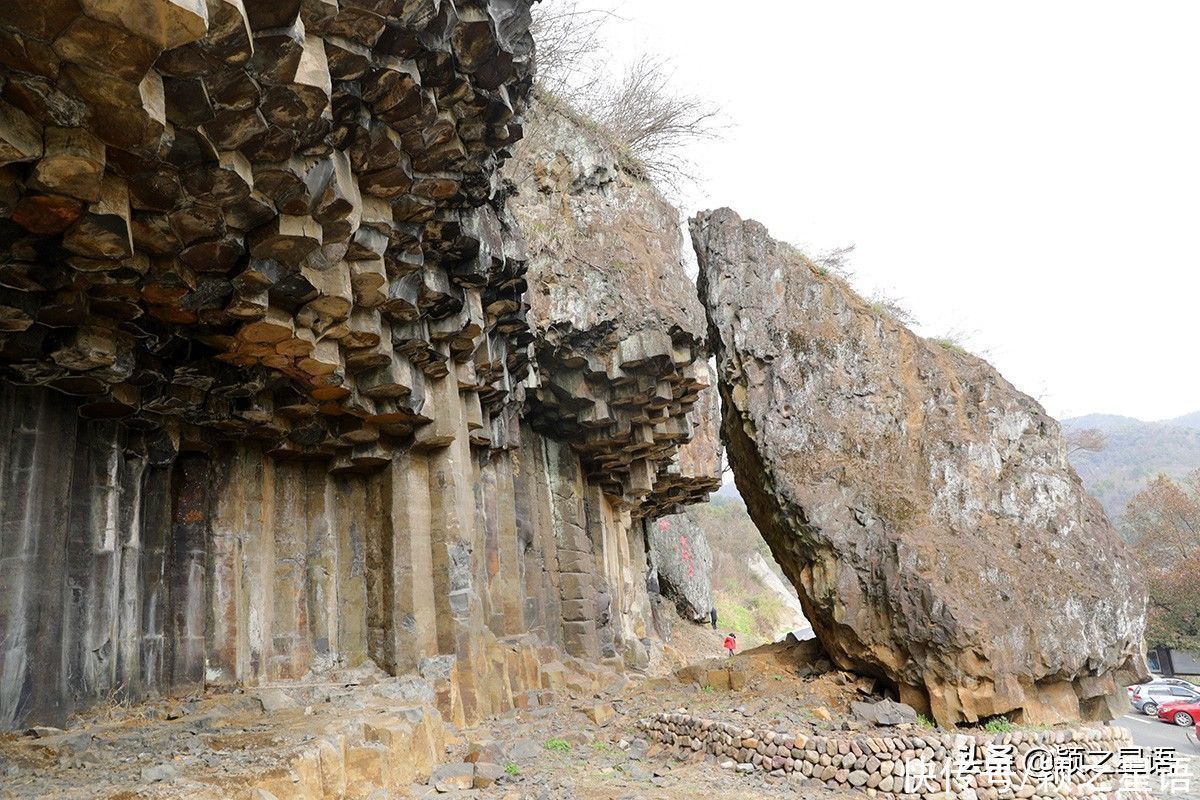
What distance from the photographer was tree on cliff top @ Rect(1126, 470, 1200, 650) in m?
28.7

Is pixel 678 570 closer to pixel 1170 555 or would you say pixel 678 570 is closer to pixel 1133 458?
pixel 1170 555

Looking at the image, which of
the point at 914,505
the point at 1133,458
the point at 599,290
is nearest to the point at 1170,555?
the point at 914,505

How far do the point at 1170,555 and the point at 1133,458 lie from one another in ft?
201

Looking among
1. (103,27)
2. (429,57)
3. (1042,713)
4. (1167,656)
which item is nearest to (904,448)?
(1042,713)

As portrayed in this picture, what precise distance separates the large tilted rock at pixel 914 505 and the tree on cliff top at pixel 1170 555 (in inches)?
724

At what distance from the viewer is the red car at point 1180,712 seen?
2027 centimetres

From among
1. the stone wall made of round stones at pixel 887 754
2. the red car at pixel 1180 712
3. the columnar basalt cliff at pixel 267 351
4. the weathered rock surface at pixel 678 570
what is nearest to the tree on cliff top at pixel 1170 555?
the red car at pixel 1180 712

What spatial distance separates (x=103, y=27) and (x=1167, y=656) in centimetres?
3634

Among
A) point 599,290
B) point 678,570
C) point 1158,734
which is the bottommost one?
point 1158,734

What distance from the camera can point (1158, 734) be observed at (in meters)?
19.0

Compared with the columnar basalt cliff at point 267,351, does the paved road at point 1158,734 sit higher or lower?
lower

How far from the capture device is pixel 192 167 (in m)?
5.58

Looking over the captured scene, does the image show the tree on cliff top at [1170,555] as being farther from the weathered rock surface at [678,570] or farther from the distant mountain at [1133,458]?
A: the distant mountain at [1133,458]

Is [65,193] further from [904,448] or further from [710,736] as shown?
[904,448]
